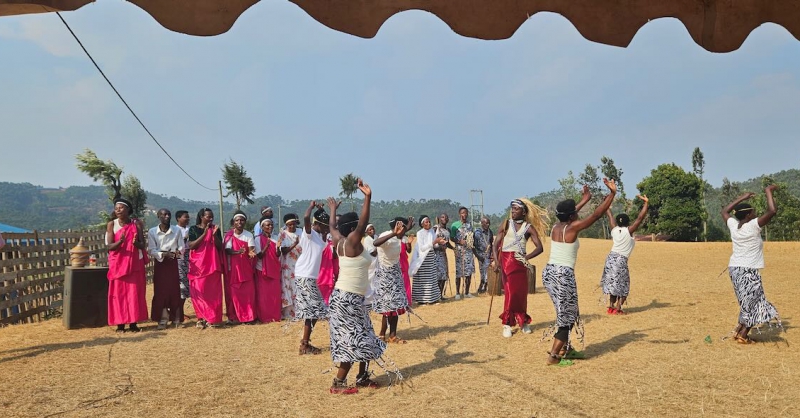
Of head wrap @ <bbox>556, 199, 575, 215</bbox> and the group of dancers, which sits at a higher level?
head wrap @ <bbox>556, 199, 575, 215</bbox>

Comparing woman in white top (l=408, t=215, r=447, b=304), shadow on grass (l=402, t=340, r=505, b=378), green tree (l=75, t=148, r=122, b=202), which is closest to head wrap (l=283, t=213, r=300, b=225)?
shadow on grass (l=402, t=340, r=505, b=378)

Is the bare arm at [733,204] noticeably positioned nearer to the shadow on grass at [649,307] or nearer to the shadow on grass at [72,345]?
the shadow on grass at [649,307]

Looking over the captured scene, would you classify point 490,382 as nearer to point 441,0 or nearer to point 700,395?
point 700,395

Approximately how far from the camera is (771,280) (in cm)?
1534

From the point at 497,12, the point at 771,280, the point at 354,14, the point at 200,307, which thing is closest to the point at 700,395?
the point at 497,12

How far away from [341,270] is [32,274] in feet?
25.6

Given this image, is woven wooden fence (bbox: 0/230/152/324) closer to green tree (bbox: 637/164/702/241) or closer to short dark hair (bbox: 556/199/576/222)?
short dark hair (bbox: 556/199/576/222)

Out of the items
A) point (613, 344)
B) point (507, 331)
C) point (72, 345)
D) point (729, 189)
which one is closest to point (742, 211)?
point (613, 344)

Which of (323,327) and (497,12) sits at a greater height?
(497,12)

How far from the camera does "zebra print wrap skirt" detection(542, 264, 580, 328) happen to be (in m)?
6.33

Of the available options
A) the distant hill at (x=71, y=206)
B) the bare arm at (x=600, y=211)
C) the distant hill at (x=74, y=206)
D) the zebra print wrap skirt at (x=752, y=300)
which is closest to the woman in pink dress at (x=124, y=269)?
the bare arm at (x=600, y=211)

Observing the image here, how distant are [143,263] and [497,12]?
7387mm

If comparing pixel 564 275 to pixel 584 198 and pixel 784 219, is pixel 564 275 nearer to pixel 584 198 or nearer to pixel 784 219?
pixel 584 198

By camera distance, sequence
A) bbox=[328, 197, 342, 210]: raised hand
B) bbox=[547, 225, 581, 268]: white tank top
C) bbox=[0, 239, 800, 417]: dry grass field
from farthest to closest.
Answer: bbox=[547, 225, 581, 268]: white tank top → bbox=[328, 197, 342, 210]: raised hand → bbox=[0, 239, 800, 417]: dry grass field
